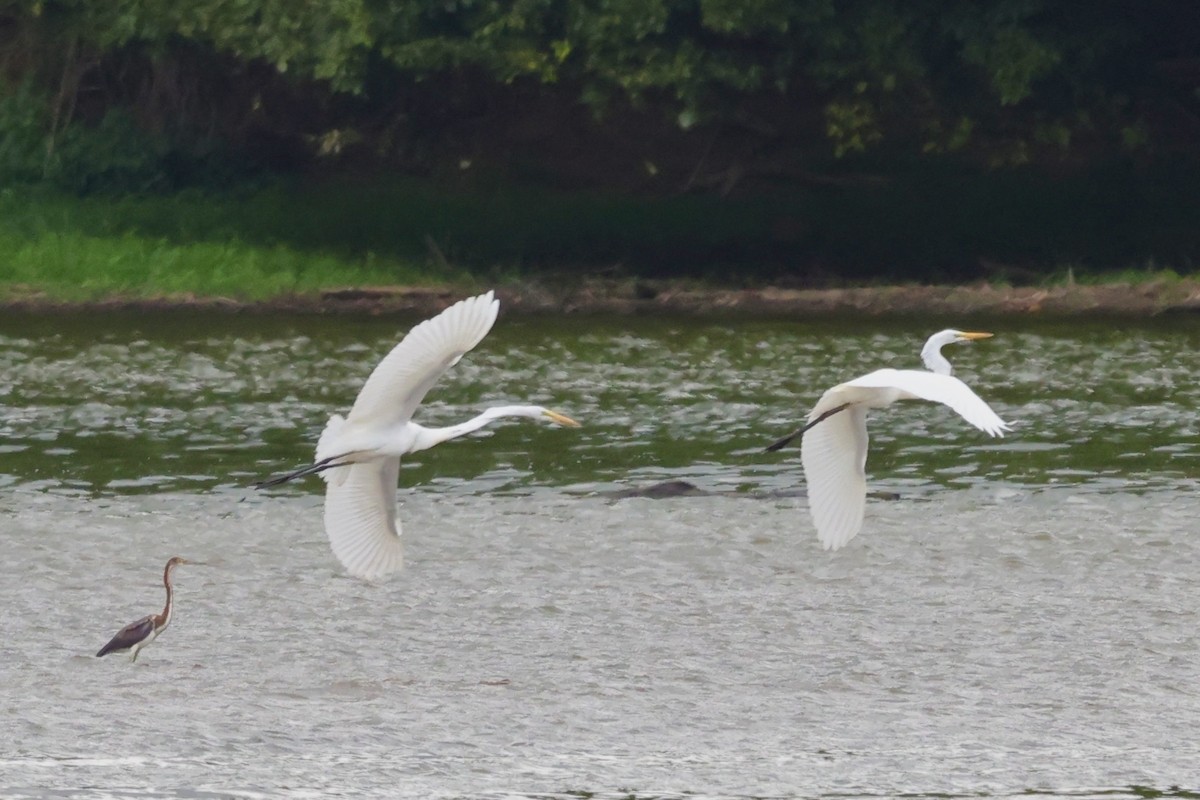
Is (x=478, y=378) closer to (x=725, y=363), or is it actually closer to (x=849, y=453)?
(x=725, y=363)

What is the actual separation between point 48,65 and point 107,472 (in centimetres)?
1709

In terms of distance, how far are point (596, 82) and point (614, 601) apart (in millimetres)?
16018

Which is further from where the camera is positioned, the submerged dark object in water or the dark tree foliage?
the dark tree foliage

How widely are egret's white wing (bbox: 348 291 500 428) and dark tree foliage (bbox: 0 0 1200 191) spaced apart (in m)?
16.2

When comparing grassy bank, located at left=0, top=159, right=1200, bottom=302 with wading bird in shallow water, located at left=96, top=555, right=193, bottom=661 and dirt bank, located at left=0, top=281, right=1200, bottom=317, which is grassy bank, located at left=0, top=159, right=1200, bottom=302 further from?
wading bird in shallow water, located at left=96, top=555, right=193, bottom=661

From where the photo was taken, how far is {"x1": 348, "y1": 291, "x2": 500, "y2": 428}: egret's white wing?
9.14m

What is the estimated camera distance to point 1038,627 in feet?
36.0

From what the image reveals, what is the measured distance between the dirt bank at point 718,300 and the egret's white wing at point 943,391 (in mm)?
15924

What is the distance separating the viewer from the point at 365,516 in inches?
407

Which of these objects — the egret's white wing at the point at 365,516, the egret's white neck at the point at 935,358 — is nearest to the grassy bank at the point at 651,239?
the egret's white neck at the point at 935,358

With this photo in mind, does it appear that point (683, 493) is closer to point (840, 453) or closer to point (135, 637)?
point (840, 453)

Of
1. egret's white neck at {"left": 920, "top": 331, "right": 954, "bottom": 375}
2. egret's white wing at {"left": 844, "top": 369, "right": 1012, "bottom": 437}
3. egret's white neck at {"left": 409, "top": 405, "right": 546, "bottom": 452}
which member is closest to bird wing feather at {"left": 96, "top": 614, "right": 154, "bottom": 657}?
egret's white neck at {"left": 409, "top": 405, "right": 546, "bottom": 452}

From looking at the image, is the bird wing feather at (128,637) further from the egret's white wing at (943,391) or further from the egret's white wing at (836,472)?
the egret's white wing at (943,391)

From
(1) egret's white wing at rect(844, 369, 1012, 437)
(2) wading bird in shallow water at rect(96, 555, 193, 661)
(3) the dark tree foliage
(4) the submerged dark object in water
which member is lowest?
(4) the submerged dark object in water
